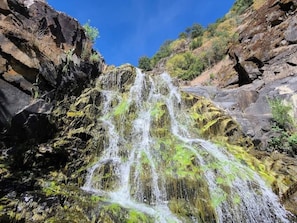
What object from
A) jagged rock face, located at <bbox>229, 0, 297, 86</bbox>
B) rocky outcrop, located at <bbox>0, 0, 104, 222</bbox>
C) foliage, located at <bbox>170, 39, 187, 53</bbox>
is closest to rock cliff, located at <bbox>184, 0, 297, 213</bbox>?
jagged rock face, located at <bbox>229, 0, 297, 86</bbox>

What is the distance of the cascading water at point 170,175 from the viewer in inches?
344

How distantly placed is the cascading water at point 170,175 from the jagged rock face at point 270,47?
815cm

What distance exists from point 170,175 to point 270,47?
45.5ft

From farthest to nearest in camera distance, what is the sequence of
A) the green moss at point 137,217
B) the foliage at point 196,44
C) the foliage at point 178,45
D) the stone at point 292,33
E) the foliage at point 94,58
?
the foliage at point 178,45, the foliage at point 196,44, the stone at point 292,33, the foliage at point 94,58, the green moss at point 137,217

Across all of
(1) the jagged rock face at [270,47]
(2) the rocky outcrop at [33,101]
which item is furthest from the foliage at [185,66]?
(2) the rocky outcrop at [33,101]

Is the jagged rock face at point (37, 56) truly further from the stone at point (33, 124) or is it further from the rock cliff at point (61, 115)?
the stone at point (33, 124)

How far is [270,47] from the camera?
771 inches

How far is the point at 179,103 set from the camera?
14.5m

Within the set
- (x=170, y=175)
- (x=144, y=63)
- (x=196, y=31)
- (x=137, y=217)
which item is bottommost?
(x=137, y=217)

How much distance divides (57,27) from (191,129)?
8.01 metres

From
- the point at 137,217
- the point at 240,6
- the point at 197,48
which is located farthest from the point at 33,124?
the point at 240,6

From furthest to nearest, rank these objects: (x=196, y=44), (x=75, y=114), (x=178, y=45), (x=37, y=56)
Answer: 1. (x=178, y=45)
2. (x=196, y=44)
3. (x=75, y=114)
4. (x=37, y=56)

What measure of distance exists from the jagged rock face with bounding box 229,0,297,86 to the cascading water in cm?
815

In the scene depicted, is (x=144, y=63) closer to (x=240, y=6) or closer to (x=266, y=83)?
(x=240, y=6)
